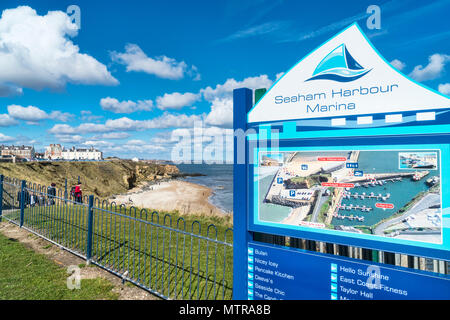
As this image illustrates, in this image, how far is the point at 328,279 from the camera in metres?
2.98

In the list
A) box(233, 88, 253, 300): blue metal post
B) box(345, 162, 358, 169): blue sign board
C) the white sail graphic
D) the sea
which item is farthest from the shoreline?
box(345, 162, 358, 169): blue sign board

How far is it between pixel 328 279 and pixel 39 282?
5.44 meters

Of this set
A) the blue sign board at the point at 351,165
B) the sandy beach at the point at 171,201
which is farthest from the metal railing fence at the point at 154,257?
the sandy beach at the point at 171,201

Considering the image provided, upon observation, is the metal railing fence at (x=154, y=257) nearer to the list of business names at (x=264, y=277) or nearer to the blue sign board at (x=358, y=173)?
the list of business names at (x=264, y=277)

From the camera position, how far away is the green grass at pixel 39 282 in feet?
15.4

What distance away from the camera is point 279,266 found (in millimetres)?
3312

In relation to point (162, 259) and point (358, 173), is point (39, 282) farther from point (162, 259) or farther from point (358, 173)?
point (358, 173)

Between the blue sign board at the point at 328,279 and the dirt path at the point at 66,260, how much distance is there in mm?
2435

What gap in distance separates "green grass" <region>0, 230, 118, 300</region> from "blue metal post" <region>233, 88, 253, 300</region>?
8.57ft

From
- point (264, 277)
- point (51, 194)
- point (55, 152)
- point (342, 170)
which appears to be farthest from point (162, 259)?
point (55, 152)

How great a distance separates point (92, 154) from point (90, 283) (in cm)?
14138

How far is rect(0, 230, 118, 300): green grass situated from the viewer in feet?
15.4

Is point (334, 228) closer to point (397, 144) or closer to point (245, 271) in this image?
point (397, 144)
